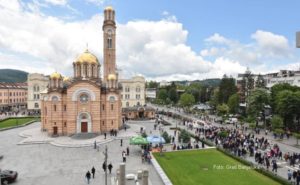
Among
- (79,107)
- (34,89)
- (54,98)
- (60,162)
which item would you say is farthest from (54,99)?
(34,89)

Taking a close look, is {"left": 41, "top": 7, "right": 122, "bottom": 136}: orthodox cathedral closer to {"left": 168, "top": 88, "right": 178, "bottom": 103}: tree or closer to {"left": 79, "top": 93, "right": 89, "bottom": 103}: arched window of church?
{"left": 79, "top": 93, "right": 89, "bottom": 103}: arched window of church

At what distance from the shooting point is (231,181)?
17047 mm

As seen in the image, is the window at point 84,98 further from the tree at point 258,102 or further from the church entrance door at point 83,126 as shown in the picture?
the tree at point 258,102

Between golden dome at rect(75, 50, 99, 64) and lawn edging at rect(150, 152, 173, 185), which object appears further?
golden dome at rect(75, 50, 99, 64)

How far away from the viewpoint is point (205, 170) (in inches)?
766

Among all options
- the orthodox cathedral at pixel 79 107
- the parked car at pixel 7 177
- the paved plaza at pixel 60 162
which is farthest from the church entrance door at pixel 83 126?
the parked car at pixel 7 177

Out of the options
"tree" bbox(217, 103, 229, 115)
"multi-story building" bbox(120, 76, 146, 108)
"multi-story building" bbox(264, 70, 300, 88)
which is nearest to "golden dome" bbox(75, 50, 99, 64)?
"multi-story building" bbox(120, 76, 146, 108)

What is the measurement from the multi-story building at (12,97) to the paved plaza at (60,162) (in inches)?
1703

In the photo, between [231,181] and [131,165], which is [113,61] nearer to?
[131,165]

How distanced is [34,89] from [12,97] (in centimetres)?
1510

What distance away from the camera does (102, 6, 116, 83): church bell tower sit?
41.3 m

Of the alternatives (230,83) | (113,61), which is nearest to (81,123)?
(113,61)

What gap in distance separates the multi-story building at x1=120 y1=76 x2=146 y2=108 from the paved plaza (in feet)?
113

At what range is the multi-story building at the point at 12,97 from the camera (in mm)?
67688
